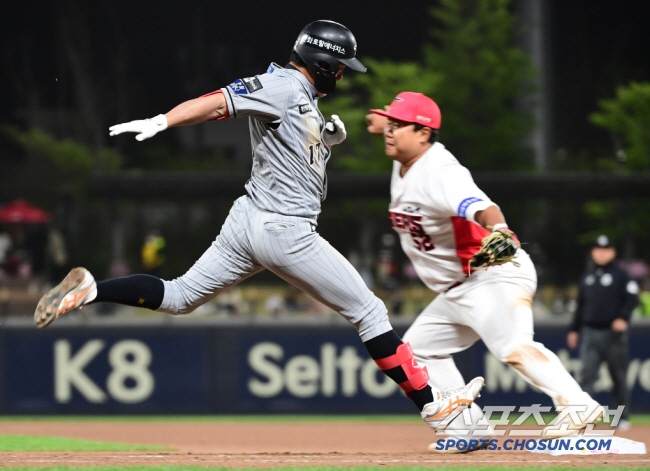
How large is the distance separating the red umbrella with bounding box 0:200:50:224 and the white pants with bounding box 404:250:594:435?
12.7 meters

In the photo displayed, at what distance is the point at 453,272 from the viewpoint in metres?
5.21

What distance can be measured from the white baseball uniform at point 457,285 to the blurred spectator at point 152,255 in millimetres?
10106

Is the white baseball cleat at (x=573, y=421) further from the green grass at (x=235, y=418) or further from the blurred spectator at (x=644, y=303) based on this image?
the blurred spectator at (x=644, y=303)

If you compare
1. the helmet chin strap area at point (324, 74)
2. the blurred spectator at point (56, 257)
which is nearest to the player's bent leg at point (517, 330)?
the helmet chin strap area at point (324, 74)

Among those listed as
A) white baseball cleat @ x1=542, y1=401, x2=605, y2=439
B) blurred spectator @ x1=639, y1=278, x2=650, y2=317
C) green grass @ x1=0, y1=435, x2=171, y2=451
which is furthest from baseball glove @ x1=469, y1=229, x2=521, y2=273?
blurred spectator @ x1=639, y1=278, x2=650, y2=317

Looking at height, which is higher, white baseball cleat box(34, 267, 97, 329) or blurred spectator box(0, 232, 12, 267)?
white baseball cleat box(34, 267, 97, 329)

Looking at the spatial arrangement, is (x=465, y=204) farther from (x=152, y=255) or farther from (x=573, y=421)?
(x=152, y=255)

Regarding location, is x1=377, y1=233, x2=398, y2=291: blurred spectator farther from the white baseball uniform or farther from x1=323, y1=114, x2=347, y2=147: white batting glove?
x1=323, y1=114, x2=347, y2=147: white batting glove

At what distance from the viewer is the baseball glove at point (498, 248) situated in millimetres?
4566

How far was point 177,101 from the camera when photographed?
21031 millimetres

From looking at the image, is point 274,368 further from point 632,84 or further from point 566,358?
point 632,84

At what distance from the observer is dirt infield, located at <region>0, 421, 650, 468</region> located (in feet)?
15.2

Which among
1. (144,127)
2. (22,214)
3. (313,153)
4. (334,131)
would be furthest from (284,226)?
(22,214)

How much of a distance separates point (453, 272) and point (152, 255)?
34.4ft
